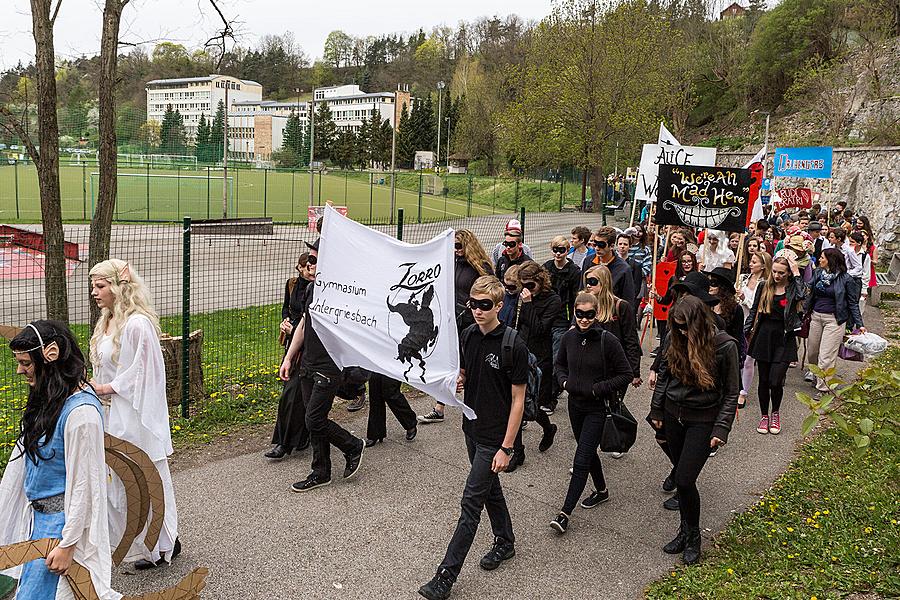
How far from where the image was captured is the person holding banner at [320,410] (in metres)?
6.54

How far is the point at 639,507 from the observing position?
21.5 feet

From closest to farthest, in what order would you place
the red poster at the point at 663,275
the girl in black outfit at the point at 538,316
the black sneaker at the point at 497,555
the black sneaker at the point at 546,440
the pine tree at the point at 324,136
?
the black sneaker at the point at 497,555, the girl in black outfit at the point at 538,316, the black sneaker at the point at 546,440, the red poster at the point at 663,275, the pine tree at the point at 324,136

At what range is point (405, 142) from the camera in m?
80.2

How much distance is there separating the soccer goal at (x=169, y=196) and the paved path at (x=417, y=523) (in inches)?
1264

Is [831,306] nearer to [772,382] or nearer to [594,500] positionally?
[772,382]

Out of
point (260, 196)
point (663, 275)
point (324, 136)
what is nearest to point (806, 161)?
point (663, 275)

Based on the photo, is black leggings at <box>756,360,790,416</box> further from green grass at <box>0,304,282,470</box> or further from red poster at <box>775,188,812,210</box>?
red poster at <box>775,188,812,210</box>

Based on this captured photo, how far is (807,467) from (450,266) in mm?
4135

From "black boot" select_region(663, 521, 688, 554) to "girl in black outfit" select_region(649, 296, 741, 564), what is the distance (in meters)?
0.08

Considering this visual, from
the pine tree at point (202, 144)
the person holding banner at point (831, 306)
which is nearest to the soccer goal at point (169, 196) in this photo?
the pine tree at point (202, 144)

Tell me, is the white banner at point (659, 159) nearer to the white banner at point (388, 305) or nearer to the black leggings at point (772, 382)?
the black leggings at point (772, 382)

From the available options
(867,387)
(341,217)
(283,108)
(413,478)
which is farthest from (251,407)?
(283,108)

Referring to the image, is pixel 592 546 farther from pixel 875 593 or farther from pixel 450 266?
pixel 450 266

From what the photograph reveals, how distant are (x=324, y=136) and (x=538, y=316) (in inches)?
2651
